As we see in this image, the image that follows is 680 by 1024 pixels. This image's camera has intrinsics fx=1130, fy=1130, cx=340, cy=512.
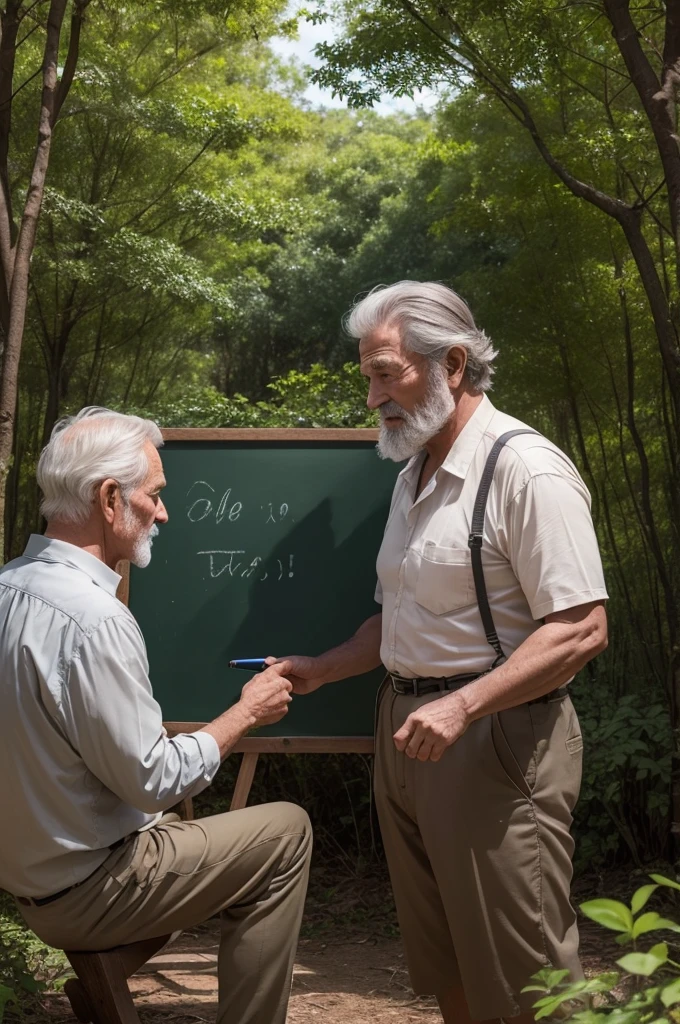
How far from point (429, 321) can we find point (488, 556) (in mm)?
547

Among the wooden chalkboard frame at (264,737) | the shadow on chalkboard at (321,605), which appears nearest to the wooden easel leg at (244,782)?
the wooden chalkboard frame at (264,737)

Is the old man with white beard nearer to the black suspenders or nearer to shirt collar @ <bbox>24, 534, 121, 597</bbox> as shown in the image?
the black suspenders

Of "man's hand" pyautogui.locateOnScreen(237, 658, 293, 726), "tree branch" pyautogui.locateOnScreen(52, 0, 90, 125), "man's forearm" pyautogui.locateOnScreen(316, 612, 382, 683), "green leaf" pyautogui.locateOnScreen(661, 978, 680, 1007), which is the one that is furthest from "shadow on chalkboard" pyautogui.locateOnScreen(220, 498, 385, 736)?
"green leaf" pyautogui.locateOnScreen(661, 978, 680, 1007)

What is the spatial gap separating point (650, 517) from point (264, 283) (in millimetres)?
15535

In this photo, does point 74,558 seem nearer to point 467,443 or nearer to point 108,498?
point 108,498

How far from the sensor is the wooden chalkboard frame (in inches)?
129

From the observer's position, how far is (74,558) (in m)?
2.29

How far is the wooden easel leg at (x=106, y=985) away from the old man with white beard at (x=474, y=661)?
2.10 feet

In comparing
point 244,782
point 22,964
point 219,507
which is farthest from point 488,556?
point 22,964

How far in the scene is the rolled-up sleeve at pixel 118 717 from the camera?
6.94 ft

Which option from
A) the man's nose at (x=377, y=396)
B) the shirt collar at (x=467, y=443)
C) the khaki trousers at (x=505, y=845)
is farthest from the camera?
the man's nose at (x=377, y=396)

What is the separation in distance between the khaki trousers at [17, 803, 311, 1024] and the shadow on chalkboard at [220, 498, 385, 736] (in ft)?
3.03

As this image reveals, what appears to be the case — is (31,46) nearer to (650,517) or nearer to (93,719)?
(650,517)

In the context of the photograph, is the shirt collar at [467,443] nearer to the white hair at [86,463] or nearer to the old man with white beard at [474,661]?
the old man with white beard at [474,661]
